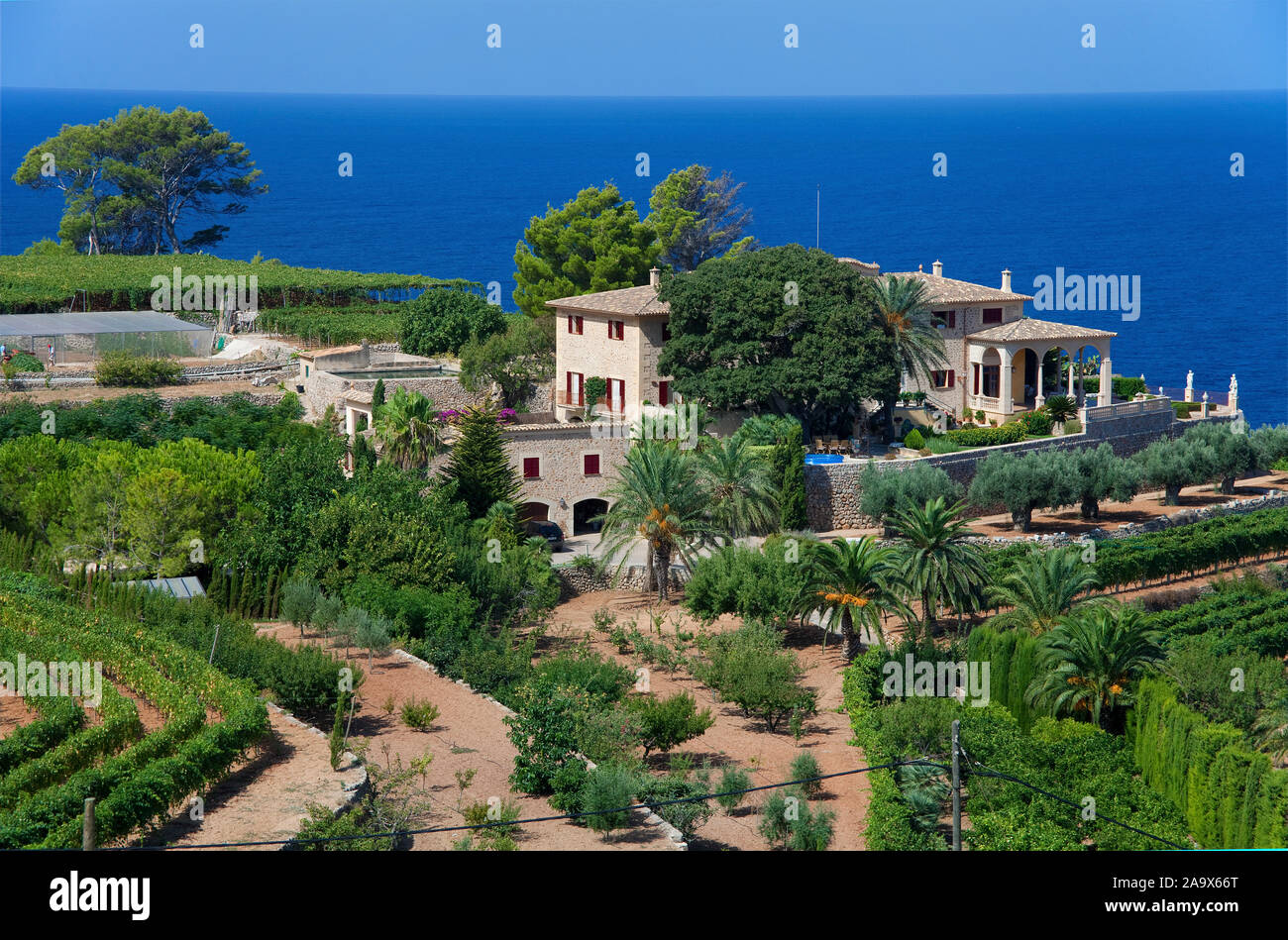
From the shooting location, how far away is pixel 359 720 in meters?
28.8

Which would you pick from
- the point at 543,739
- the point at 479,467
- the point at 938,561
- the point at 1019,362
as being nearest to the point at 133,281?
the point at 479,467

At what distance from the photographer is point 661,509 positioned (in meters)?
41.6

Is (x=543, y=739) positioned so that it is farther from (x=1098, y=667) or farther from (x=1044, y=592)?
(x=1044, y=592)

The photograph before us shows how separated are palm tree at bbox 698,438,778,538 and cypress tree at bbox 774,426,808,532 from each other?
1.83 meters

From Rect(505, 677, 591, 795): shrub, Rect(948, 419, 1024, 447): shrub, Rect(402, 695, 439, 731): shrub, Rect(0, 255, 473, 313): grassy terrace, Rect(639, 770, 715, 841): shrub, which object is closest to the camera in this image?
Rect(639, 770, 715, 841): shrub

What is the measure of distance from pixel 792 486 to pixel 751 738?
14.7 m

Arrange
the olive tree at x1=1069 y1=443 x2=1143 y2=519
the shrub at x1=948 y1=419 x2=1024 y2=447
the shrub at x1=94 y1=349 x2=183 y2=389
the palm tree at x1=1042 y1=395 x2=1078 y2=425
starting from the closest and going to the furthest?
1. the olive tree at x1=1069 y1=443 x2=1143 y2=519
2. the shrub at x1=948 y1=419 x2=1024 y2=447
3. the palm tree at x1=1042 y1=395 x2=1078 y2=425
4. the shrub at x1=94 y1=349 x2=183 y2=389

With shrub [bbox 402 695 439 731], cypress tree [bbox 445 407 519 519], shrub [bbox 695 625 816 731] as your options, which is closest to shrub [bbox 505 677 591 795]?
shrub [bbox 402 695 439 731]

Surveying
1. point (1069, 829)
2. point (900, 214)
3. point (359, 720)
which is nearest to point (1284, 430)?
point (1069, 829)

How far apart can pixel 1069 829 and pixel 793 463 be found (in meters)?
21.4

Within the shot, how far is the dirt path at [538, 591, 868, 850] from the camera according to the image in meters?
26.0

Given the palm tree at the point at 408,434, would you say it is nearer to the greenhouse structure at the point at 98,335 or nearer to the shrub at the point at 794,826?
the greenhouse structure at the point at 98,335

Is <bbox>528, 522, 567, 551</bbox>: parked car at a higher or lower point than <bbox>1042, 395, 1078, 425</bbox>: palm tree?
lower

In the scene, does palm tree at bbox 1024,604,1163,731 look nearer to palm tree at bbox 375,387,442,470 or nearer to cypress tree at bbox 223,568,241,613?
cypress tree at bbox 223,568,241,613
